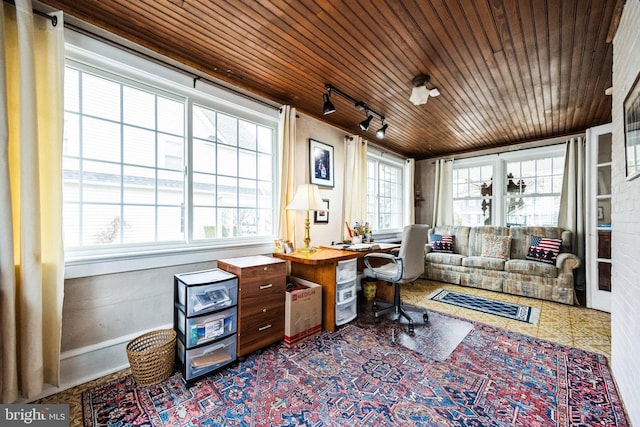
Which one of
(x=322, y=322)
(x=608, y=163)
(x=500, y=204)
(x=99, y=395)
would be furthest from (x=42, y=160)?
(x=500, y=204)

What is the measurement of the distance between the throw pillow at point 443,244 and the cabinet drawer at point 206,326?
388 cm

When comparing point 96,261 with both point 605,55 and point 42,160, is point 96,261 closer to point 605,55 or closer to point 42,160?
point 42,160

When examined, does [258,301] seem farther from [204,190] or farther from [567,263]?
[567,263]

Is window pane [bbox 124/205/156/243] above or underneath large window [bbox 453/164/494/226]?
underneath

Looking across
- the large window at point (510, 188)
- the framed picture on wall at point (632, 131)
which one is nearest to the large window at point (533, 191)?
the large window at point (510, 188)

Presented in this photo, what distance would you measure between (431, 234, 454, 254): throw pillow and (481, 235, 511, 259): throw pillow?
50cm

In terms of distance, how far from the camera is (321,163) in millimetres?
3504

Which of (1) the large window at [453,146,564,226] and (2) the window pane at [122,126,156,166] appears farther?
(1) the large window at [453,146,564,226]

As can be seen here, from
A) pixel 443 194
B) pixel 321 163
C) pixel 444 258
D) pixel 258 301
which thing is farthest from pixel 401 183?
pixel 258 301

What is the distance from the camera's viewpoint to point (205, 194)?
2.46 meters

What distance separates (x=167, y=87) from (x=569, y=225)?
18.0 ft

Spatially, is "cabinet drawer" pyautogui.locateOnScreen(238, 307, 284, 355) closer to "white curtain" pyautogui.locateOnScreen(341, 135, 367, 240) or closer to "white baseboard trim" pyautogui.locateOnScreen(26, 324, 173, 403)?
"white baseboard trim" pyautogui.locateOnScreen(26, 324, 173, 403)

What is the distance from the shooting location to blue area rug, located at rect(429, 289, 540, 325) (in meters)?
2.98

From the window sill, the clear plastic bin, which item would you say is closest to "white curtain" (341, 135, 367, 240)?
the clear plastic bin
